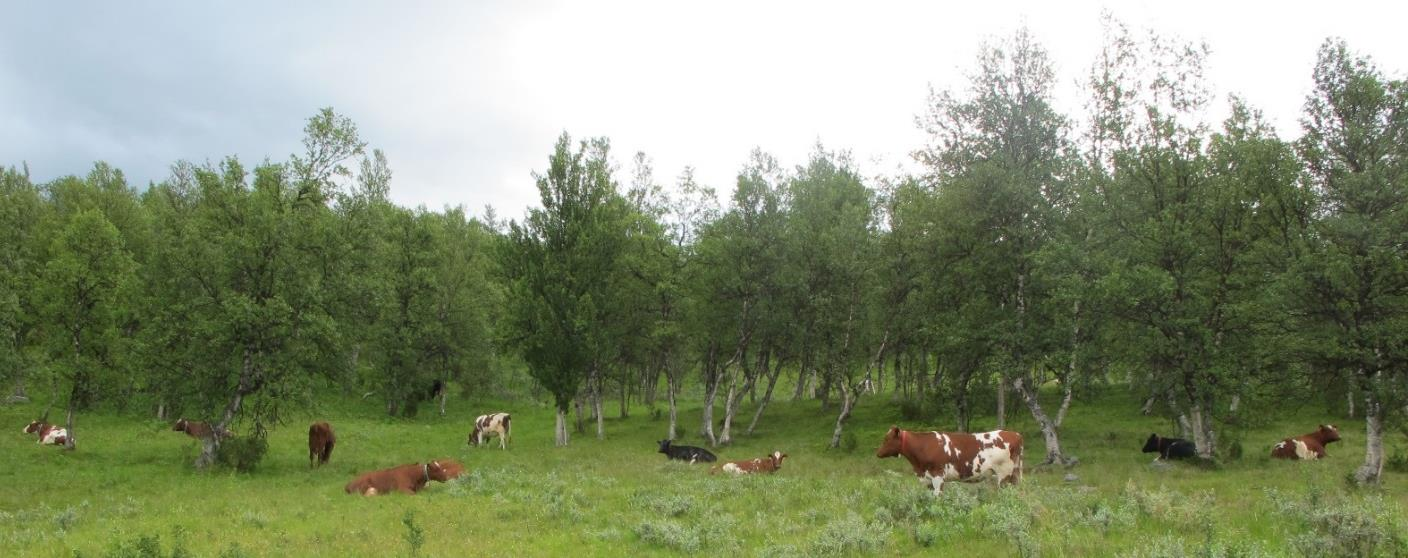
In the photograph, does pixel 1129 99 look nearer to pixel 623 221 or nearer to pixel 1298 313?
pixel 1298 313

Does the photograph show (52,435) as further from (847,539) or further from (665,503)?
(847,539)

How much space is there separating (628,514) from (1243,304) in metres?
18.4

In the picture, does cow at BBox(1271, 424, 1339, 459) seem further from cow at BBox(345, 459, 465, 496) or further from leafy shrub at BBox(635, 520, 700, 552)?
cow at BBox(345, 459, 465, 496)

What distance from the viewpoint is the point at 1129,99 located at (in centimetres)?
2822

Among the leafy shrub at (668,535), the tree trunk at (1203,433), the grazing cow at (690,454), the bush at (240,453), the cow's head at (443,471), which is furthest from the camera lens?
the grazing cow at (690,454)

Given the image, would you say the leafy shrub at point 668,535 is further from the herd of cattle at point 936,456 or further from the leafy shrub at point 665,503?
the herd of cattle at point 936,456

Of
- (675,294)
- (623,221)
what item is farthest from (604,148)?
(675,294)

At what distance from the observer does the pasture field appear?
1155 cm

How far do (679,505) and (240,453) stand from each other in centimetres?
1816

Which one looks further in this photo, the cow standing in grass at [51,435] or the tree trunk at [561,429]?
the tree trunk at [561,429]

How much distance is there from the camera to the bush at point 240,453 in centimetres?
2559

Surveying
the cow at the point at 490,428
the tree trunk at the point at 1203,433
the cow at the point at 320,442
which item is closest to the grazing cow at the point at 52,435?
the cow at the point at 320,442

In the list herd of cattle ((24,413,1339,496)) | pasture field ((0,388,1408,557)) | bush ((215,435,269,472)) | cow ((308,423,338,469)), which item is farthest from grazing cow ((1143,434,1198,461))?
bush ((215,435,269,472))

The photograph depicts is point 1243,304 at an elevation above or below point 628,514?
above
